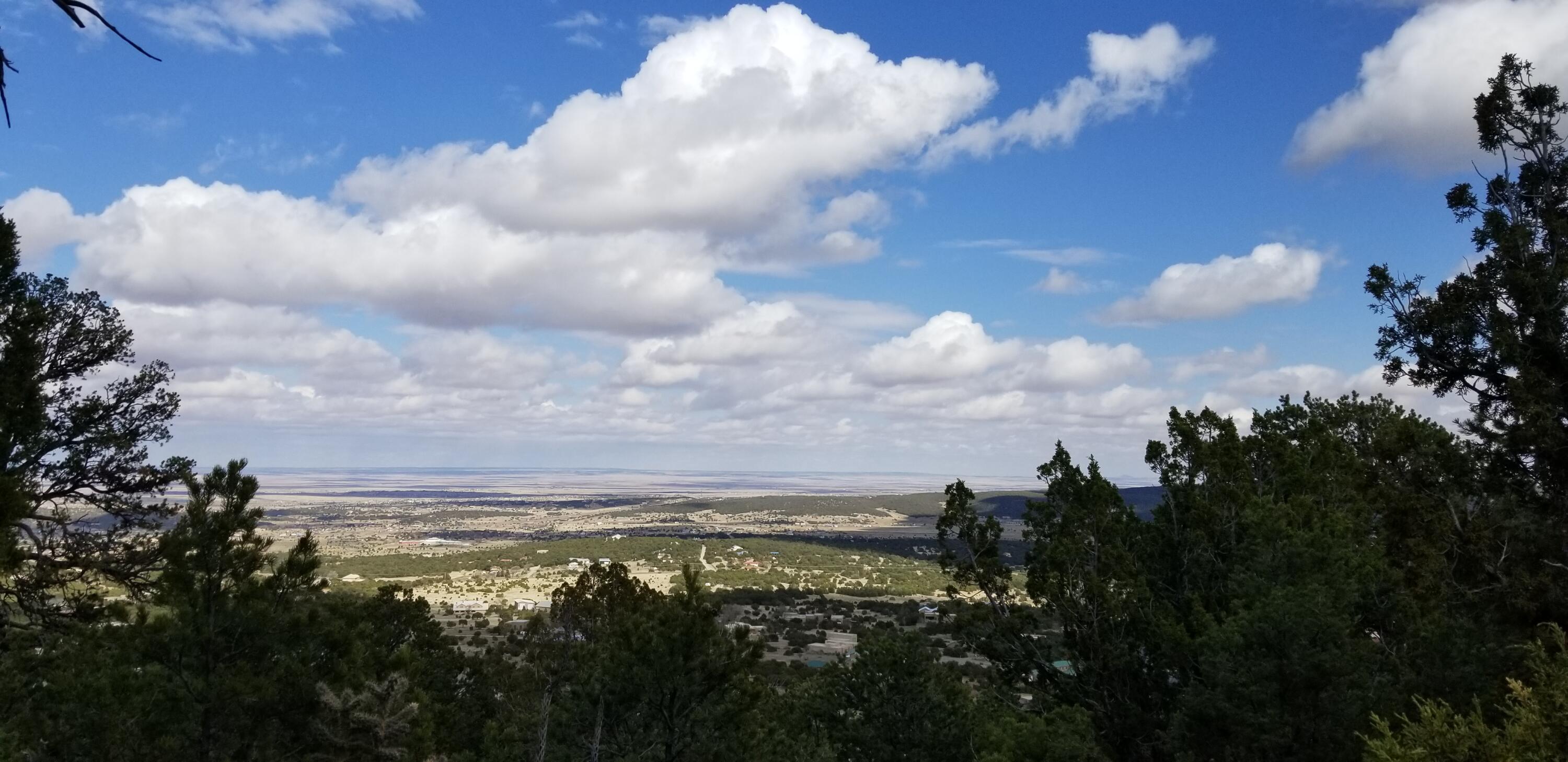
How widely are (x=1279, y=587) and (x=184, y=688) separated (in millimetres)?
20746

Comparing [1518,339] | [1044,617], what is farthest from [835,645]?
[1518,339]

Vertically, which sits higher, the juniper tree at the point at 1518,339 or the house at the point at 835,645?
the juniper tree at the point at 1518,339

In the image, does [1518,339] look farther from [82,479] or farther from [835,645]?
[835,645]

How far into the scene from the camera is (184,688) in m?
12.5

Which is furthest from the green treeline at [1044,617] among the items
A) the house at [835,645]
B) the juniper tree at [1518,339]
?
the house at [835,645]

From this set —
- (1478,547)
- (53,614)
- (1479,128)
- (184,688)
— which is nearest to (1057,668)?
(1478,547)

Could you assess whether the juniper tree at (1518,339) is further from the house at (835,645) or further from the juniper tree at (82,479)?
the house at (835,645)

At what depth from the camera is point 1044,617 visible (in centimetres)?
2183

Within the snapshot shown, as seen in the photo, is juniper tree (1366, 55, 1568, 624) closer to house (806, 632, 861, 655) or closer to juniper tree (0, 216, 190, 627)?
juniper tree (0, 216, 190, 627)

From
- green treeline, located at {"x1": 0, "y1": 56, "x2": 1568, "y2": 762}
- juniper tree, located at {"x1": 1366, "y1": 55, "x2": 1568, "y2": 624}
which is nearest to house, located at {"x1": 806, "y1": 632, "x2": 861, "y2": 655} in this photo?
green treeline, located at {"x1": 0, "y1": 56, "x2": 1568, "y2": 762}

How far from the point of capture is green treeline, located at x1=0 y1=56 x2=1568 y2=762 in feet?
41.5

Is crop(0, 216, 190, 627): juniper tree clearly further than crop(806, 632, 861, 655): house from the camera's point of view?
No

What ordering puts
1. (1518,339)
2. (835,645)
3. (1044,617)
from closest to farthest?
1. (1518,339)
2. (1044,617)
3. (835,645)

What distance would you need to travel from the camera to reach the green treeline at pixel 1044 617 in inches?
498
